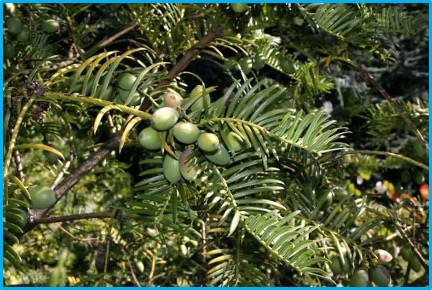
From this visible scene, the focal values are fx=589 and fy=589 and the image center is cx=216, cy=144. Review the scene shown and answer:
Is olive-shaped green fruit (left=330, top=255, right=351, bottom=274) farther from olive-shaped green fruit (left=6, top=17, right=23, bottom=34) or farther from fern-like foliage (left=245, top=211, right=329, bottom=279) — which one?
olive-shaped green fruit (left=6, top=17, right=23, bottom=34)

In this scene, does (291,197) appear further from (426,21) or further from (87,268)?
(87,268)

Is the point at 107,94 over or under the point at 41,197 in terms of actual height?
over

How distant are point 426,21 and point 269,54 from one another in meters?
0.26

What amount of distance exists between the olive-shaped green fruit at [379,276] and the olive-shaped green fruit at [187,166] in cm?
29

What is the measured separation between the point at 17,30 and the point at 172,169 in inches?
18.4

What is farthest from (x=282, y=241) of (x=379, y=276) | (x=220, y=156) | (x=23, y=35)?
(x=23, y=35)

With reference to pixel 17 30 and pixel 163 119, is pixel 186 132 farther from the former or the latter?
pixel 17 30

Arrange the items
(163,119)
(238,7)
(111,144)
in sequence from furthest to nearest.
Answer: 1. (111,144)
2. (238,7)
3. (163,119)

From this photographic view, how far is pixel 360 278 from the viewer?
2.41 feet

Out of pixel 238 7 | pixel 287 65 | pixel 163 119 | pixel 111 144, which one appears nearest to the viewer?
pixel 163 119

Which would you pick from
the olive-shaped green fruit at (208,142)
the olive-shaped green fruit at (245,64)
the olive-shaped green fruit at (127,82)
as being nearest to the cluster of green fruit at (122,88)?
the olive-shaped green fruit at (127,82)

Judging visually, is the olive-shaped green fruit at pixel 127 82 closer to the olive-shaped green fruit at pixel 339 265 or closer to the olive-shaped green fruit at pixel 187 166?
the olive-shaped green fruit at pixel 187 166

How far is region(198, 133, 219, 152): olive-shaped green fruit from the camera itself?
1.88 feet

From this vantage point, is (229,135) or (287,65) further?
(287,65)
